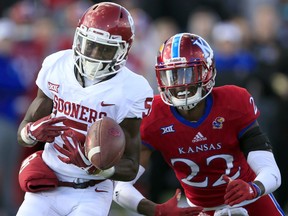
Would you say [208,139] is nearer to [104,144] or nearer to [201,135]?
[201,135]

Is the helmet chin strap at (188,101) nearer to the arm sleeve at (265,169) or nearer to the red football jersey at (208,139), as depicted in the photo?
the red football jersey at (208,139)

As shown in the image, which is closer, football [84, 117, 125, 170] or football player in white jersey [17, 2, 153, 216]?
football [84, 117, 125, 170]

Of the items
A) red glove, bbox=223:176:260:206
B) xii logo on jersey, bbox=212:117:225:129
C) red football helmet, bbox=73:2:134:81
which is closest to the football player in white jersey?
red football helmet, bbox=73:2:134:81

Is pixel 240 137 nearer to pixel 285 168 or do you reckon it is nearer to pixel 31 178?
pixel 31 178

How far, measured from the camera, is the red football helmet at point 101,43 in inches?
218

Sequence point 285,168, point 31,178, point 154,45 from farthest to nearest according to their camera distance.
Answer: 1. point 154,45
2. point 285,168
3. point 31,178

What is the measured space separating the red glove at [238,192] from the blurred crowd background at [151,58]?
3192 mm

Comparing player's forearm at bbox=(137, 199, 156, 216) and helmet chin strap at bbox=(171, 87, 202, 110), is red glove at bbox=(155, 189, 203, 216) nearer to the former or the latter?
player's forearm at bbox=(137, 199, 156, 216)

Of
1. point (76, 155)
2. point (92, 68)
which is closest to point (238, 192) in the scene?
point (76, 155)

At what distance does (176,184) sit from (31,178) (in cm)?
474

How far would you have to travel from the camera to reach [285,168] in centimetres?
941

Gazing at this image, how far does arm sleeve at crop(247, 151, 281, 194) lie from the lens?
550cm

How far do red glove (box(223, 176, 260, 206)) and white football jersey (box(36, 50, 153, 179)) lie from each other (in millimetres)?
723

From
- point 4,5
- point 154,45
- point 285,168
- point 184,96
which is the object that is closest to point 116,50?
point 184,96
